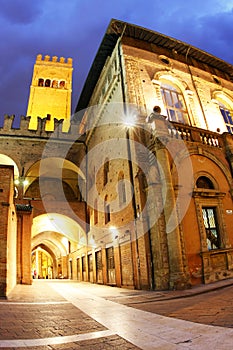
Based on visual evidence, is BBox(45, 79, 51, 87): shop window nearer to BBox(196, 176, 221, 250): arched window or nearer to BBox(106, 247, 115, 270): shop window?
BBox(106, 247, 115, 270): shop window

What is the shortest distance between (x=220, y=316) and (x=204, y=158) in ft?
22.8

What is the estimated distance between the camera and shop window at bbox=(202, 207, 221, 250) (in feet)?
30.0

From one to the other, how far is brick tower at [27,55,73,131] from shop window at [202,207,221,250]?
18.6 meters

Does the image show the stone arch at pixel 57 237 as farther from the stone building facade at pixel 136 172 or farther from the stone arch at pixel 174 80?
the stone arch at pixel 174 80

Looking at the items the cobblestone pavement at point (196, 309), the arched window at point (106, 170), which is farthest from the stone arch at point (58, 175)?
the cobblestone pavement at point (196, 309)

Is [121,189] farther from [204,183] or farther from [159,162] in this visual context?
[204,183]

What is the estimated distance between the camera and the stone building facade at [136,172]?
841 cm

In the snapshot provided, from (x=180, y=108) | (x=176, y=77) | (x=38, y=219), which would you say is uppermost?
(x=176, y=77)

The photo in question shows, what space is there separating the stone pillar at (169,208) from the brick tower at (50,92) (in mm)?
17254

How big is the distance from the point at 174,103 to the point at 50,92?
21.3m

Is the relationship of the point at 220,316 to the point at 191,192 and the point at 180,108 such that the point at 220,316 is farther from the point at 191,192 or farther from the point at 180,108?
the point at 180,108

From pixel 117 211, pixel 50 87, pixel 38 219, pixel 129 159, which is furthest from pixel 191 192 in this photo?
pixel 50 87

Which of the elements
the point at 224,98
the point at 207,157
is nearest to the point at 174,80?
the point at 224,98

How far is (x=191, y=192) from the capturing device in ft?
29.7
